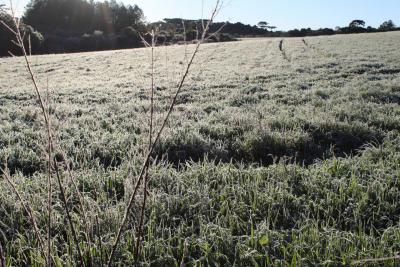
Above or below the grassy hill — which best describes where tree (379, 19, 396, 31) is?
above

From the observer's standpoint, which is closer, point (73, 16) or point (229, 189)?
point (229, 189)

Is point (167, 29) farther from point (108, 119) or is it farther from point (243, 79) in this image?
point (243, 79)

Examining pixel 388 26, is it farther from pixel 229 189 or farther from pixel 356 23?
pixel 229 189

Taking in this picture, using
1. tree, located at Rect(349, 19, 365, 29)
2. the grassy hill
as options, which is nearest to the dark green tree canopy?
tree, located at Rect(349, 19, 365, 29)

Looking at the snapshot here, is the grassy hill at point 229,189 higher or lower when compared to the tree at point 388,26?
lower

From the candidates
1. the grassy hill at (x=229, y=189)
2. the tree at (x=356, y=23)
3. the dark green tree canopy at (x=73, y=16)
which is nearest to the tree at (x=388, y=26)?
the tree at (x=356, y=23)

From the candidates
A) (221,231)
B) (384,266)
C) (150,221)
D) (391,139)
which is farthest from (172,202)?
(391,139)

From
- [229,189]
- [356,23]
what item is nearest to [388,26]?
[356,23]

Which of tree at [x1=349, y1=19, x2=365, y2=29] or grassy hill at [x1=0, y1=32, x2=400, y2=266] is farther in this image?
tree at [x1=349, y1=19, x2=365, y2=29]

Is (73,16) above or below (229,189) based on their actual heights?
above

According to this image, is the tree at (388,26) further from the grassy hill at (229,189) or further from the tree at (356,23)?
the grassy hill at (229,189)

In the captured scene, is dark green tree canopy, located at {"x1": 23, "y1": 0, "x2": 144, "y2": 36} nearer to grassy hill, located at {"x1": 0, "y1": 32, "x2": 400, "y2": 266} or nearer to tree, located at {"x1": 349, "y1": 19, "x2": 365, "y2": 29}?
tree, located at {"x1": 349, "y1": 19, "x2": 365, "y2": 29}

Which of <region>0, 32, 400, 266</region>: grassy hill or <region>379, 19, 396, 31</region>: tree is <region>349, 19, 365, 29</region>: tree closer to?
<region>379, 19, 396, 31</region>: tree

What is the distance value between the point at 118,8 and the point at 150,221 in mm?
98177
